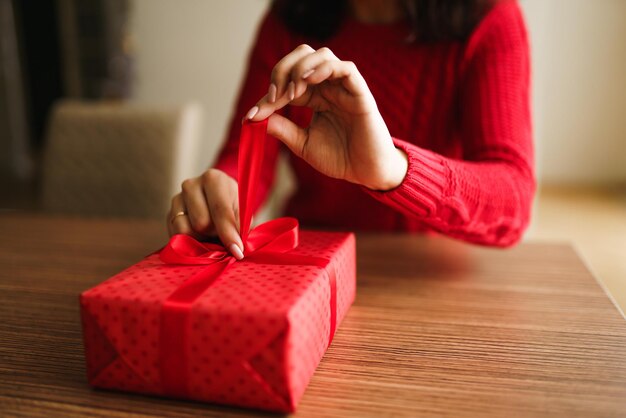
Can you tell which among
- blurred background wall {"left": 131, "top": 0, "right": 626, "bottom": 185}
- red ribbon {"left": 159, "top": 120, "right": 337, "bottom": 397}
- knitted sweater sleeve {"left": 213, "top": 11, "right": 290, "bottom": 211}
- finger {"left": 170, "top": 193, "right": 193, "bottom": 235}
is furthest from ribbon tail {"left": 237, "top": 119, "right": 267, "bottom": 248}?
blurred background wall {"left": 131, "top": 0, "right": 626, "bottom": 185}

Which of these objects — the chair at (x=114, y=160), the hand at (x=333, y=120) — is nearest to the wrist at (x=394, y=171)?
the hand at (x=333, y=120)

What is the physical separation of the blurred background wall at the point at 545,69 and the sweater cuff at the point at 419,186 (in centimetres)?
252

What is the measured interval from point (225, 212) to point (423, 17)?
580 millimetres

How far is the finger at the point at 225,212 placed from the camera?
0.60 m

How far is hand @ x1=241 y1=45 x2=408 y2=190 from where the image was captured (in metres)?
0.57

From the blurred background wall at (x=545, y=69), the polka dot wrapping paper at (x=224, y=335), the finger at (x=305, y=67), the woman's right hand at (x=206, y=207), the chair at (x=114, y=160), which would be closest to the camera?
the polka dot wrapping paper at (x=224, y=335)

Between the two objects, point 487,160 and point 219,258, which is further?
point 487,160

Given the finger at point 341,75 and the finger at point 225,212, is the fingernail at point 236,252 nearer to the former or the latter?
the finger at point 225,212

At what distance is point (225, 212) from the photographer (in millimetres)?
664

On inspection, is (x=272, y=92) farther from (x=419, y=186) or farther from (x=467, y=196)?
(x=467, y=196)

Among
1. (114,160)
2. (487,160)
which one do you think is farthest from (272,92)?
(114,160)

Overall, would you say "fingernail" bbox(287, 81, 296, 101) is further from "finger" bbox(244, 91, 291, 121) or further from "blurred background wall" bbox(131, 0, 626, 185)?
"blurred background wall" bbox(131, 0, 626, 185)

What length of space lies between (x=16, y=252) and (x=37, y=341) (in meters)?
0.37

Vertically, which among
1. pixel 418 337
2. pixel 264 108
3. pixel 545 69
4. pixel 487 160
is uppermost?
pixel 264 108
